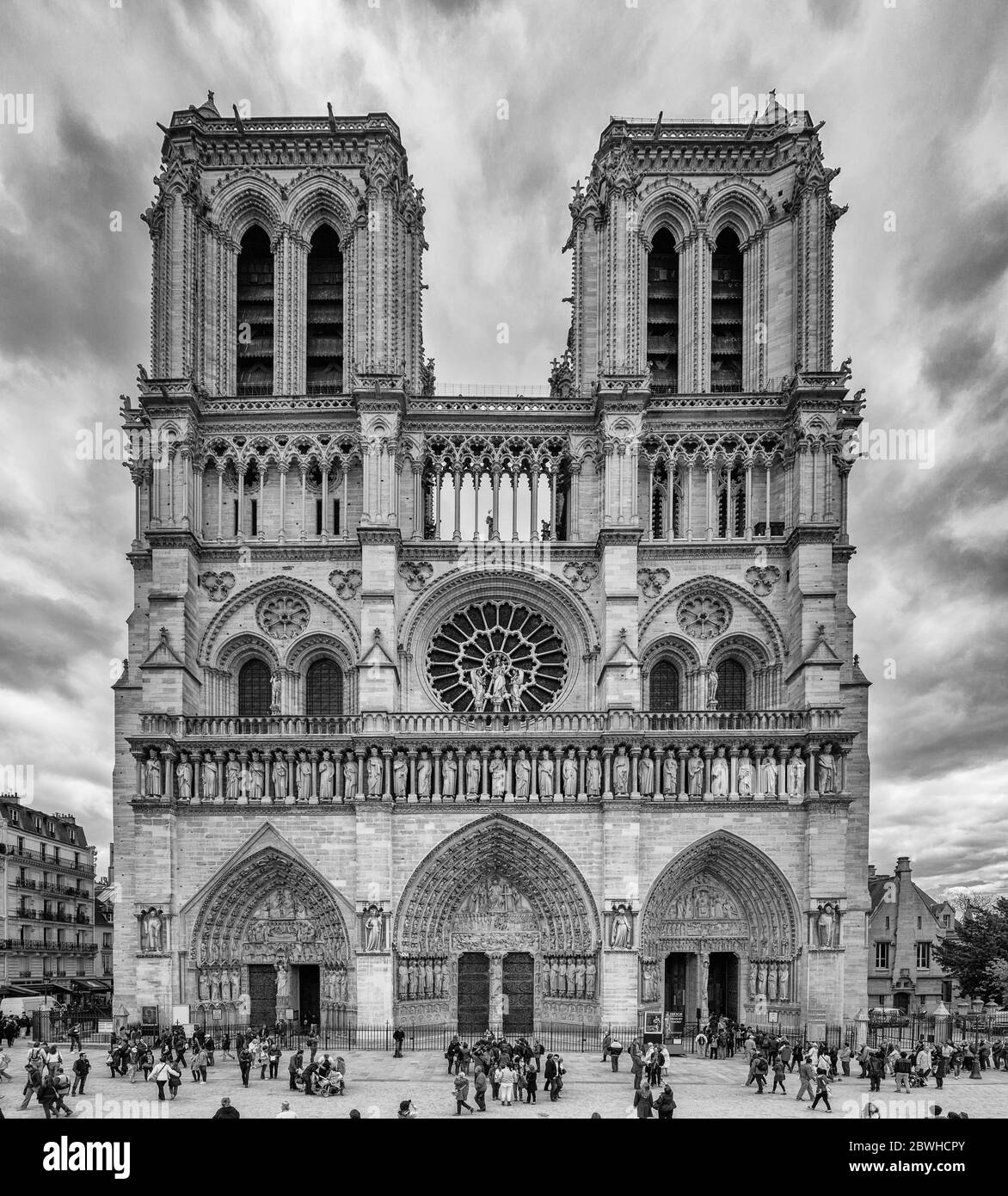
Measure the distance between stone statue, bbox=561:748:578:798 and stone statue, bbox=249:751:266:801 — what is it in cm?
898

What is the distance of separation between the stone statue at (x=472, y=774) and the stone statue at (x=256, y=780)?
239 inches

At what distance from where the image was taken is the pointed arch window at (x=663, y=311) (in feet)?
127

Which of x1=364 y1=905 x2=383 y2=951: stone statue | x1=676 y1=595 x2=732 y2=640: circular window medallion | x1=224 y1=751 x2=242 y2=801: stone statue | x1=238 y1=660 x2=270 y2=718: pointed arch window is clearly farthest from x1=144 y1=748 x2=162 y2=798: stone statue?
x1=676 y1=595 x2=732 y2=640: circular window medallion

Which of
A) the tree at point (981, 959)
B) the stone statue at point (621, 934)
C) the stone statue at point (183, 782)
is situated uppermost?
the stone statue at point (183, 782)

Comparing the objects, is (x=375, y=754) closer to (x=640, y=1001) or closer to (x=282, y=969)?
(x=282, y=969)

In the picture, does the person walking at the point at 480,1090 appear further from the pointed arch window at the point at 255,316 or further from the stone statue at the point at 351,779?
the pointed arch window at the point at 255,316

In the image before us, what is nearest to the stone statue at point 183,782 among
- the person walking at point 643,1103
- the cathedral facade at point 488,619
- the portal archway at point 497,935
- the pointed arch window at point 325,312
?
the cathedral facade at point 488,619

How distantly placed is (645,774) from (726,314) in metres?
16.7

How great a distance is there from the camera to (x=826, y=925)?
31859 millimetres

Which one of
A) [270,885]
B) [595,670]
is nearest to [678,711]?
[595,670]

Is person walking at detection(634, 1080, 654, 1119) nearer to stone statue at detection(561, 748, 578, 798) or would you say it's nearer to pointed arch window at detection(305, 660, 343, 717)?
stone statue at detection(561, 748, 578, 798)

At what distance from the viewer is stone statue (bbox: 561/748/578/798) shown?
3281 centimetres

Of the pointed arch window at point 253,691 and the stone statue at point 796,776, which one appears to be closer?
the stone statue at point 796,776

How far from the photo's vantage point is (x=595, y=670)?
35094 mm
